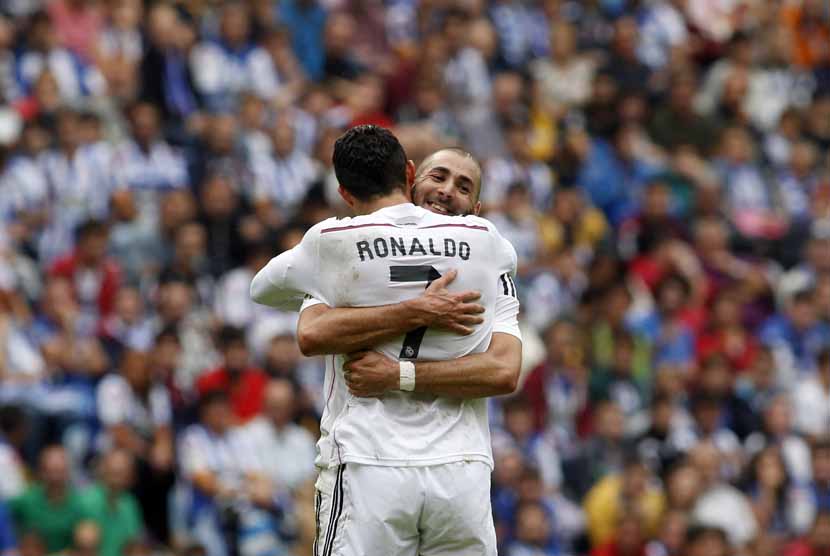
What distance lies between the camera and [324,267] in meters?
6.92

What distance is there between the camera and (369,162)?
6.86m

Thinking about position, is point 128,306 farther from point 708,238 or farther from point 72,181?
point 708,238

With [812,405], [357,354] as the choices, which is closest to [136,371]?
[812,405]

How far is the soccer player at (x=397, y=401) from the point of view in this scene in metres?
6.78

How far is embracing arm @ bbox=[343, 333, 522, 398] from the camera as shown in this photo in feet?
22.4

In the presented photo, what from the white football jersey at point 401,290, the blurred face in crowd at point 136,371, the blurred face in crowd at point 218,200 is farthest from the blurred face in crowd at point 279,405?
the white football jersey at point 401,290

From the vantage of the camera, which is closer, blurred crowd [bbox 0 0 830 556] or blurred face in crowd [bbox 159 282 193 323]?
blurred crowd [bbox 0 0 830 556]

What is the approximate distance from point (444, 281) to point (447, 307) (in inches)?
4.2

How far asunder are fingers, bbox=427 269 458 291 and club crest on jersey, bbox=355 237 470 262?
0.08 meters

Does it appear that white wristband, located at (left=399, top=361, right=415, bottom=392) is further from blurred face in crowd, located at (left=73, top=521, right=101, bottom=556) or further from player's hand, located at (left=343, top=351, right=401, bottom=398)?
blurred face in crowd, located at (left=73, top=521, right=101, bottom=556)

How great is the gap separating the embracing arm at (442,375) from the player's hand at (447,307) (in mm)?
141

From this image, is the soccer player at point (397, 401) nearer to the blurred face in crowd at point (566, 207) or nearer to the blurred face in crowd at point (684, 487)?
the blurred face in crowd at point (684, 487)

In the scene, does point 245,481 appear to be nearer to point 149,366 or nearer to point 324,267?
point 149,366

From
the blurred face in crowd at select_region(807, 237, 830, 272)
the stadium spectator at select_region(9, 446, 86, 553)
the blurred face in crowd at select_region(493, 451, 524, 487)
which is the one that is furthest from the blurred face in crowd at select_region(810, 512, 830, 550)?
the stadium spectator at select_region(9, 446, 86, 553)
